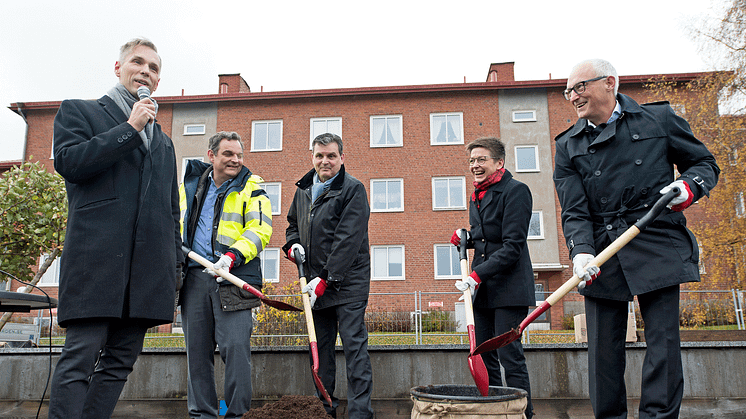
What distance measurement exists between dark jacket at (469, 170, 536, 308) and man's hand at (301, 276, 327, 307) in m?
1.14

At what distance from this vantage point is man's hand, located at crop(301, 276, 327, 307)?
3861mm

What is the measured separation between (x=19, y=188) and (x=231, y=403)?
7.68 meters

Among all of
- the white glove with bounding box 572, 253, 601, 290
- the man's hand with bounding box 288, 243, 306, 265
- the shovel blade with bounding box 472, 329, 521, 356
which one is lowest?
the shovel blade with bounding box 472, 329, 521, 356

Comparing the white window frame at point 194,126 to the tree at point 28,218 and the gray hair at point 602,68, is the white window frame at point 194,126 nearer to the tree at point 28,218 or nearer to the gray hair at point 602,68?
the tree at point 28,218

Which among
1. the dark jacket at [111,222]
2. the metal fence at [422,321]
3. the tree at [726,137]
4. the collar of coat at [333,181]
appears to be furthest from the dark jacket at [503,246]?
the tree at [726,137]

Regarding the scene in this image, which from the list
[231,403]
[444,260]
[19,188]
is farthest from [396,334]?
[444,260]

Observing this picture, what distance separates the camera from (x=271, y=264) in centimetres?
2186

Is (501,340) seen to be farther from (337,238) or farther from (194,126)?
(194,126)

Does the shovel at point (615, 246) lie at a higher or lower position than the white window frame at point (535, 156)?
lower

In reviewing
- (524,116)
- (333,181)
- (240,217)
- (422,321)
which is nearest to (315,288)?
(240,217)

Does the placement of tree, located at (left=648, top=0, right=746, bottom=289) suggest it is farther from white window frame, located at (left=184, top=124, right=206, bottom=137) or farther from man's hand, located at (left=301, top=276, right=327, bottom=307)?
white window frame, located at (left=184, top=124, right=206, bottom=137)

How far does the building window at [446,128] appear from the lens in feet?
73.5

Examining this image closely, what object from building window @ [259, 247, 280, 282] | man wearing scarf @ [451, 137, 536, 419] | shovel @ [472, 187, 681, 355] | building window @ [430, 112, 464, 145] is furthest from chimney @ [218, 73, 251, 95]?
shovel @ [472, 187, 681, 355]

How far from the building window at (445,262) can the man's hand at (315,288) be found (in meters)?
17.6
